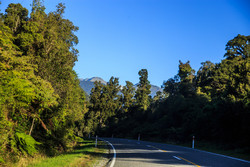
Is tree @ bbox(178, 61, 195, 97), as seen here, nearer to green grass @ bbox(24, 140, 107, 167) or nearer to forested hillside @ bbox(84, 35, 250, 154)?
forested hillside @ bbox(84, 35, 250, 154)

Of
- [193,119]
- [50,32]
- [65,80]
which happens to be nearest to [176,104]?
[193,119]

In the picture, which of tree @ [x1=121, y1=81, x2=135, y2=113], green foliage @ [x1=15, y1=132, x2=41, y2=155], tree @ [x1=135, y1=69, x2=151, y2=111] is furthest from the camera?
tree @ [x1=121, y1=81, x2=135, y2=113]

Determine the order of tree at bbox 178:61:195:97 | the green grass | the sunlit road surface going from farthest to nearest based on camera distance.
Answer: tree at bbox 178:61:195:97, the green grass, the sunlit road surface

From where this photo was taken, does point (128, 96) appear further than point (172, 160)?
Yes

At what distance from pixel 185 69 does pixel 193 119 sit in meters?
29.6

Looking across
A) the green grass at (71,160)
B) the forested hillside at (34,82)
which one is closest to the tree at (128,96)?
the forested hillside at (34,82)

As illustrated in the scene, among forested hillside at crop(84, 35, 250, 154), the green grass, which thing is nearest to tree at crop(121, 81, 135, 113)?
forested hillside at crop(84, 35, 250, 154)

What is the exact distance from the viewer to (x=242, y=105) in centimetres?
1855

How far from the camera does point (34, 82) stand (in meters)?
13.0

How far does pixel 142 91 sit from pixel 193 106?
34944 mm

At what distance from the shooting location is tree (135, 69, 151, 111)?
2705 inches

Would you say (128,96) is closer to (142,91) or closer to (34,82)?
(142,91)

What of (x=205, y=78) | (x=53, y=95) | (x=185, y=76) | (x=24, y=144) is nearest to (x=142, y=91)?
(x=185, y=76)

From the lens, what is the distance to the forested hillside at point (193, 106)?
2022cm
